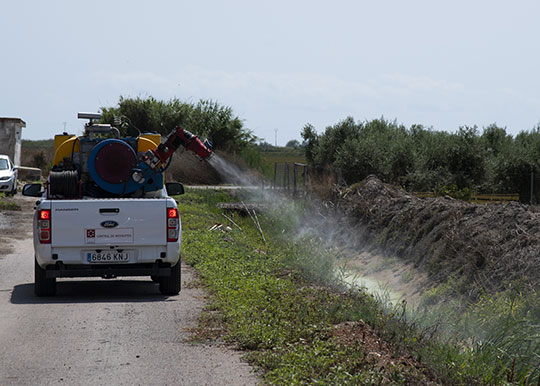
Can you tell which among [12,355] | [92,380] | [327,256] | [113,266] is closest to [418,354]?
[92,380]

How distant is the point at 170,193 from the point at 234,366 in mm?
5789

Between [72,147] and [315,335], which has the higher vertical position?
[72,147]

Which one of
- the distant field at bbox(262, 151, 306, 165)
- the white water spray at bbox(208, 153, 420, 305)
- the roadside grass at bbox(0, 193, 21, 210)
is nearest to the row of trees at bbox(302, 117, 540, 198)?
the white water spray at bbox(208, 153, 420, 305)

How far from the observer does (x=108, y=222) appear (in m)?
11.8

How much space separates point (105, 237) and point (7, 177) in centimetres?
2482

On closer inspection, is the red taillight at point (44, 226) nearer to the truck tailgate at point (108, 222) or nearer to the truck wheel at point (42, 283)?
the truck tailgate at point (108, 222)

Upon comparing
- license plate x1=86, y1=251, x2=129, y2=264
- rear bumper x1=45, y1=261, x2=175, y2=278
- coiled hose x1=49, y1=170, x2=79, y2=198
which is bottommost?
rear bumper x1=45, y1=261, x2=175, y2=278

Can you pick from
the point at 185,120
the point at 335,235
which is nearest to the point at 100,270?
the point at 335,235

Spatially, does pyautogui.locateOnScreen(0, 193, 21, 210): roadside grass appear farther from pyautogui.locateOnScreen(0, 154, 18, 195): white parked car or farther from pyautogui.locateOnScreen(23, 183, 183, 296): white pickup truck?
pyautogui.locateOnScreen(23, 183, 183, 296): white pickup truck

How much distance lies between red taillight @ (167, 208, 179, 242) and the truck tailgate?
0.06 m

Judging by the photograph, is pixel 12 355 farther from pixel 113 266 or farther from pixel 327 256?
pixel 327 256

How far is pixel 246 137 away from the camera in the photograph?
60.9m

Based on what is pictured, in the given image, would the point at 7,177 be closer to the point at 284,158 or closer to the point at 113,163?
the point at 113,163

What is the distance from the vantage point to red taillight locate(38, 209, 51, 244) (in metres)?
11.7
